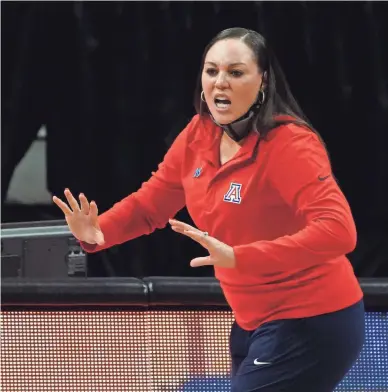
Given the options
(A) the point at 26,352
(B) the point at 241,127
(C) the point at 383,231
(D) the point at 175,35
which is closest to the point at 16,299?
(A) the point at 26,352

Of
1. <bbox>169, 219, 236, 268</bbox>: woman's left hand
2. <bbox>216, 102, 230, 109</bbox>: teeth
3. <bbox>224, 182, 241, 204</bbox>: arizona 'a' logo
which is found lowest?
<bbox>169, 219, 236, 268</bbox>: woman's left hand

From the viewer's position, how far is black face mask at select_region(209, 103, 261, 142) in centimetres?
223

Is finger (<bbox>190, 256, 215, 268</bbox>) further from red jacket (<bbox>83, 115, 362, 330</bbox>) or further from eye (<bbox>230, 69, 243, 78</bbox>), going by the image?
eye (<bbox>230, 69, 243, 78</bbox>)

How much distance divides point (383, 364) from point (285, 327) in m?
0.78

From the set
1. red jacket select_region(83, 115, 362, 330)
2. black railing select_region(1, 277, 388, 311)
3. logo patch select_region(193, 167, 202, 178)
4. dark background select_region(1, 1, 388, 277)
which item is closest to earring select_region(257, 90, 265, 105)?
red jacket select_region(83, 115, 362, 330)

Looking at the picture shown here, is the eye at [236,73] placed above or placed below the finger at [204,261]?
above

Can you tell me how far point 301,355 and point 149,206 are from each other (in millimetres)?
617

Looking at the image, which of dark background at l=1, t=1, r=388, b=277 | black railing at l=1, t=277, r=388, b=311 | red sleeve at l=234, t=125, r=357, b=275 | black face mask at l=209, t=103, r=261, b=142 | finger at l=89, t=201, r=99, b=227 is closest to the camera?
red sleeve at l=234, t=125, r=357, b=275

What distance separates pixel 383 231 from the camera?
584 cm

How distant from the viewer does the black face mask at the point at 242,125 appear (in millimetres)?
2232

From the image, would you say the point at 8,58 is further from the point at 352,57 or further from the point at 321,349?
the point at 321,349

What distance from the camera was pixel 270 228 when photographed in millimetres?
2146

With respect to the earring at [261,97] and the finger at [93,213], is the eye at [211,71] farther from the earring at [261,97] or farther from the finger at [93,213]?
the finger at [93,213]

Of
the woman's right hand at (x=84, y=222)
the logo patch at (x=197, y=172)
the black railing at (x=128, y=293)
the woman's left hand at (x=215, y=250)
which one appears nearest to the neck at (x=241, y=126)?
the logo patch at (x=197, y=172)
